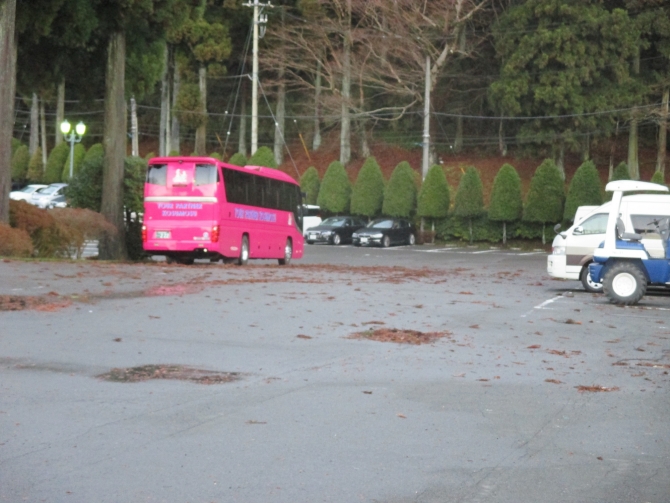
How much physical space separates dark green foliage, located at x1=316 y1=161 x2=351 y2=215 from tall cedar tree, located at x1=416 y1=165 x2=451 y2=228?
6.00 m

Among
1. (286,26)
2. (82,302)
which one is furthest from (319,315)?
(286,26)

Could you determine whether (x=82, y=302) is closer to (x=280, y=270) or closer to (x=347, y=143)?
(x=280, y=270)

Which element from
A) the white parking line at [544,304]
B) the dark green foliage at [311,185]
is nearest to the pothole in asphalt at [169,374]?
the white parking line at [544,304]

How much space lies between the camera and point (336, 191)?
5978 cm

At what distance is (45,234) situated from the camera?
2616cm

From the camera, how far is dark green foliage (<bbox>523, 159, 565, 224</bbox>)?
50719 mm

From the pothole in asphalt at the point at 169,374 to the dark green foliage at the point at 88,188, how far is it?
2077 centimetres

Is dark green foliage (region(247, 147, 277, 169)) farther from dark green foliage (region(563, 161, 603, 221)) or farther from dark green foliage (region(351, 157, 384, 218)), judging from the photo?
dark green foliage (region(563, 161, 603, 221))

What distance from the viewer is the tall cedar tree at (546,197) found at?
166 feet

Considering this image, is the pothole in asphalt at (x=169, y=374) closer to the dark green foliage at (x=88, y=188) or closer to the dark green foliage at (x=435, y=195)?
the dark green foliage at (x=88, y=188)

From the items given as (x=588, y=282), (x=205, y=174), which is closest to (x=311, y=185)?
(x=205, y=174)

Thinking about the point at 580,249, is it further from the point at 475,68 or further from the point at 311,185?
the point at 475,68

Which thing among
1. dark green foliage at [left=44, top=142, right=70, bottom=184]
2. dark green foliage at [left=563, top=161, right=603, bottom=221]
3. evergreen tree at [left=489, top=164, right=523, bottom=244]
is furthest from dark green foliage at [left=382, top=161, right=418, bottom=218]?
dark green foliage at [left=44, top=142, right=70, bottom=184]

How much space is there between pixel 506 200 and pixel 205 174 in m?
26.2
